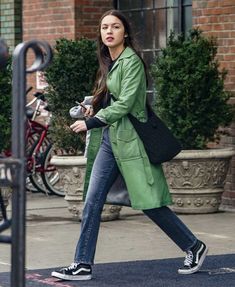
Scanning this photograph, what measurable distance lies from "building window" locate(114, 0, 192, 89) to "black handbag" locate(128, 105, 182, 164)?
4994 millimetres

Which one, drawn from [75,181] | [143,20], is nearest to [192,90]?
[75,181]

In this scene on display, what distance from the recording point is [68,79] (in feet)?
38.2

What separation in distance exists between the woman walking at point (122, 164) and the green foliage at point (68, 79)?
3379 millimetres

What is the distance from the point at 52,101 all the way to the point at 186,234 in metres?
3.94

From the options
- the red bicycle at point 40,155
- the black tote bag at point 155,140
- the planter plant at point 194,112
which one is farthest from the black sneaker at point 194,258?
the red bicycle at point 40,155

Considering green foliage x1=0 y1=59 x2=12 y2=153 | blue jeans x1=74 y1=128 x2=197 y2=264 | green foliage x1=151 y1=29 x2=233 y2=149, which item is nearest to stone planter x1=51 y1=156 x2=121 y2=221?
green foliage x1=0 y1=59 x2=12 y2=153

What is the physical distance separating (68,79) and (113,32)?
3.64m

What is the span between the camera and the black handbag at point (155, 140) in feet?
26.1

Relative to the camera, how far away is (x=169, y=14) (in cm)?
1320

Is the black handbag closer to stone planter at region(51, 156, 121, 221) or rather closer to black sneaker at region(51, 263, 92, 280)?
black sneaker at region(51, 263, 92, 280)

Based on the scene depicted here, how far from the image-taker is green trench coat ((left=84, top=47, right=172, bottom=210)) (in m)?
7.93

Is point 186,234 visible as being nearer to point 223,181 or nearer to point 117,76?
point 117,76

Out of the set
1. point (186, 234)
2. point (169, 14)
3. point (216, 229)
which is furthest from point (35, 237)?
point (169, 14)

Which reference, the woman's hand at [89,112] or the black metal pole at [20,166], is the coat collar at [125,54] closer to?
the woman's hand at [89,112]
